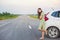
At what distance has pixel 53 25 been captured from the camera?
1017 cm

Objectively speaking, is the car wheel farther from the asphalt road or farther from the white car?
the asphalt road

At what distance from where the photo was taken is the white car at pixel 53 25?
33.3 feet

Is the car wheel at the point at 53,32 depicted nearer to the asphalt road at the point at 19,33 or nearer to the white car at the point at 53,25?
the white car at the point at 53,25

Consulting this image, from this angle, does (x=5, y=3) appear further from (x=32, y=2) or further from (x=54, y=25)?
(x=54, y=25)

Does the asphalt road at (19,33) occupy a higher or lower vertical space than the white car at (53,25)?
lower

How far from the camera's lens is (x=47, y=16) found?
1024 centimetres

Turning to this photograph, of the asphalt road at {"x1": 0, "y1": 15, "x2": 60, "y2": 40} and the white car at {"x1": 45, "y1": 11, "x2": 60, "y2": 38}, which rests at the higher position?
the white car at {"x1": 45, "y1": 11, "x2": 60, "y2": 38}

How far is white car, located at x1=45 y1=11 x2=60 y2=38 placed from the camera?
10.1 m

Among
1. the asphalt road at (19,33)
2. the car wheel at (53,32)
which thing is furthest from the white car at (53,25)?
the asphalt road at (19,33)

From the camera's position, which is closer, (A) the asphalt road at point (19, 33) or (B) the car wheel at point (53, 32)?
(B) the car wheel at point (53, 32)

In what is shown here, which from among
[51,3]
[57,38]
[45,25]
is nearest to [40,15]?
[45,25]

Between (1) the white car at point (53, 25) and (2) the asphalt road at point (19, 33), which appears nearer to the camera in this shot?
(1) the white car at point (53, 25)

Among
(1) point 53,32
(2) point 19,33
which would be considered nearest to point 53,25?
(1) point 53,32

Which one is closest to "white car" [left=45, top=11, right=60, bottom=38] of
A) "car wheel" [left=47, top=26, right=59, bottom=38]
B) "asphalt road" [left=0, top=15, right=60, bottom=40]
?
"car wheel" [left=47, top=26, right=59, bottom=38]
